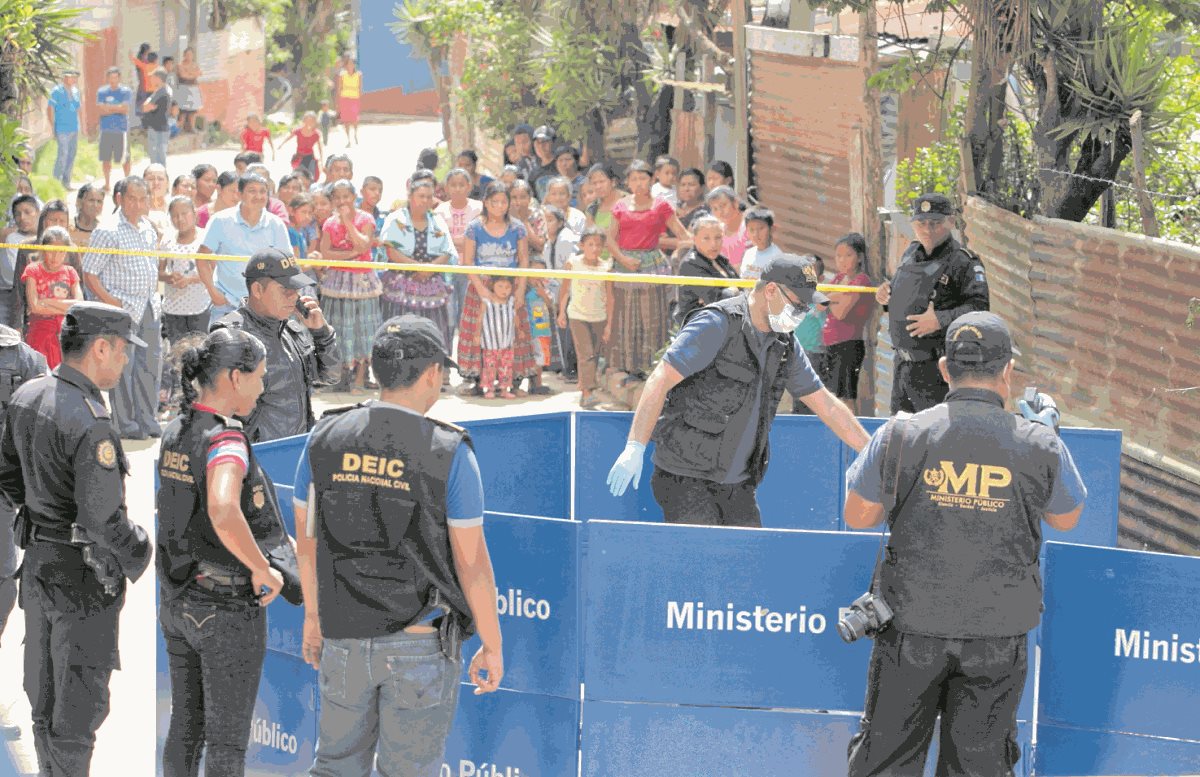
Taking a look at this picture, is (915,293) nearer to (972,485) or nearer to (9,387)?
(972,485)

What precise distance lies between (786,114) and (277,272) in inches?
316

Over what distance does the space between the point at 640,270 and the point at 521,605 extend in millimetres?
8043

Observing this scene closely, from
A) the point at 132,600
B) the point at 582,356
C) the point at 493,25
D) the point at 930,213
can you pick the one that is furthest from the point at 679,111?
the point at 132,600

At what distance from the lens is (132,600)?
8969mm

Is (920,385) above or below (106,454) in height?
below

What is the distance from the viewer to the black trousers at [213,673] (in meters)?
5.61

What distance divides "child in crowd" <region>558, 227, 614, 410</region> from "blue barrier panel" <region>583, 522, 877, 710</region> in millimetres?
7762

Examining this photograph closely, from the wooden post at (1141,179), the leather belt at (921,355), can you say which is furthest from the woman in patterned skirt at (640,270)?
the wooden post at (1141,179)

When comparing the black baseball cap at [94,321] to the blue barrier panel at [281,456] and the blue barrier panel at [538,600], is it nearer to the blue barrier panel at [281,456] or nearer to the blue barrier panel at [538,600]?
the blue barrier panel at [281,456]

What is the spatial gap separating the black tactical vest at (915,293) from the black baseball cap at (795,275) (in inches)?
116

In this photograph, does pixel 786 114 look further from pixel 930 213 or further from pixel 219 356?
pixel 219 356

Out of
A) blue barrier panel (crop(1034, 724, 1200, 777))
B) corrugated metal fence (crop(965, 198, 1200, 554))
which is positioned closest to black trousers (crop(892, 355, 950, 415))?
corrugated metal fence (crop(965, 198, 1200, 554))

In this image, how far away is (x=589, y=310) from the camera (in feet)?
44.7

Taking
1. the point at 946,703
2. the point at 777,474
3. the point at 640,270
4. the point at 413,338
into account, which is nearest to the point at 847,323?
the point at 640,270
